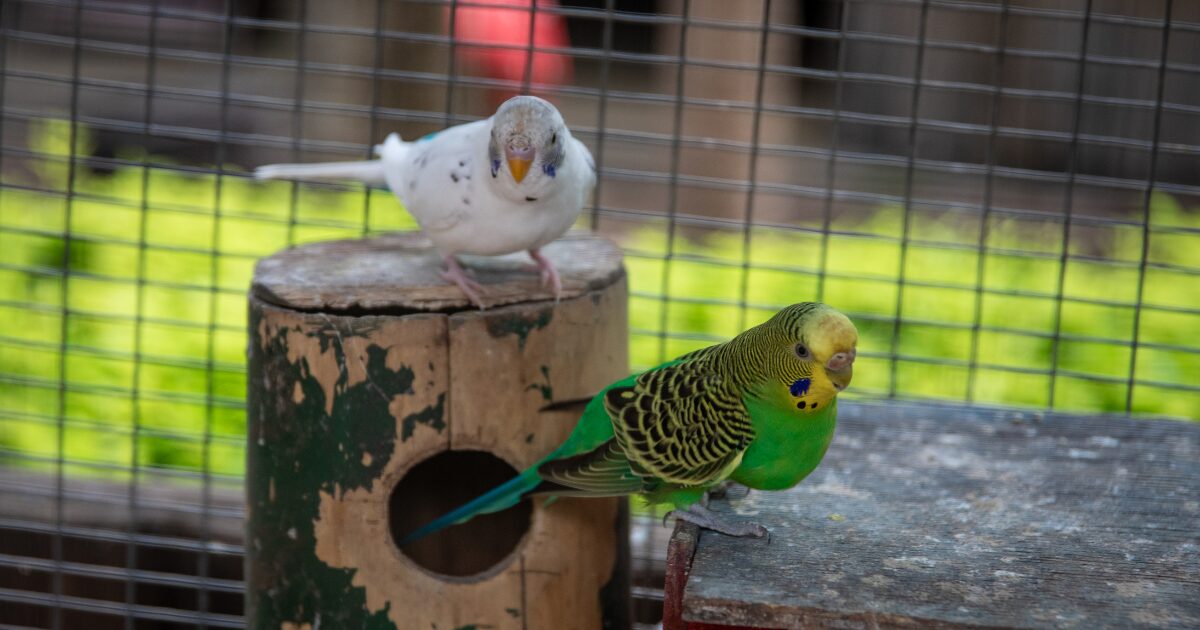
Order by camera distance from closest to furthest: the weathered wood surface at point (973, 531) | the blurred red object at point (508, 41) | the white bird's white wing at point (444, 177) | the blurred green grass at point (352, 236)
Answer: the weathered wood surface at point (973, 531) → the white bird's white wing at point (444, 177) → the blurred green grass at point (352, 236) → the blurred red object at point (508, 41)

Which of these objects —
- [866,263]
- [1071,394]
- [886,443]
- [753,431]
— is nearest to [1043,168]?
[866,263]

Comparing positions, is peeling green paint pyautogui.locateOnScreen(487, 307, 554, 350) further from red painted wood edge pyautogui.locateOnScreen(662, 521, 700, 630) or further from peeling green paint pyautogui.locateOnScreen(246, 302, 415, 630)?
red painted wood edge pyautogui.locateOnScreen(662, 521, 700, 630)

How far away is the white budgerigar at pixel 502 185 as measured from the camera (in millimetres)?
2156

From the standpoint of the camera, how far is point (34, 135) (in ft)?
19.8

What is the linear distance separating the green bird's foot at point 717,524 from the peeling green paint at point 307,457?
568 millimetres

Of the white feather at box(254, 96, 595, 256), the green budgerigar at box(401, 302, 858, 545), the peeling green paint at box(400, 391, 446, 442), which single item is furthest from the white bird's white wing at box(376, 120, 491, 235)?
the green budgerigar at box(401, 302, 858, 545)

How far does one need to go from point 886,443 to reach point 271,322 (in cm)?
131

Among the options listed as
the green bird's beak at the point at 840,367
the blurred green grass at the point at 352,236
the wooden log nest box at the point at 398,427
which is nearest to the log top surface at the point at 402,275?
the wooden log nest box at the point at 398,427

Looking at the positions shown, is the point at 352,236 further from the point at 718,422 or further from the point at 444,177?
the point at 718,422

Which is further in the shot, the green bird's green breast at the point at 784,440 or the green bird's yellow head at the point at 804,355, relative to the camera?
the green bird's green breast at the point at 784,440

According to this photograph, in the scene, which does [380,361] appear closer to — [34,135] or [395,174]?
[395,174]

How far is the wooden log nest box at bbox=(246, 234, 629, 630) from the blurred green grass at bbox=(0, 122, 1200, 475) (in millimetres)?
967

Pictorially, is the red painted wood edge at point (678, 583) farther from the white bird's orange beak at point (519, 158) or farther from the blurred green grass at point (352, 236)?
the blurred green grass at point (352, 236)

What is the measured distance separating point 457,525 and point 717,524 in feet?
2.40
